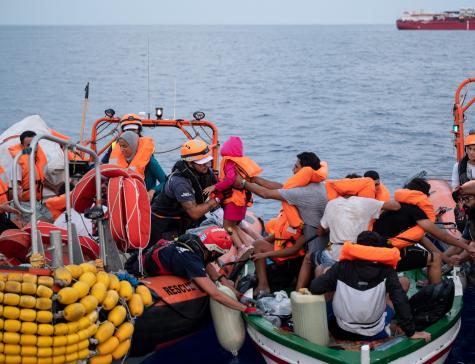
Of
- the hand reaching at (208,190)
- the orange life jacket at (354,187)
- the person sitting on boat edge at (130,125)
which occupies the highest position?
the person sitting on boat edge at (130,125)

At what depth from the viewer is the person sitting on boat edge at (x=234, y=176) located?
26.2 ft

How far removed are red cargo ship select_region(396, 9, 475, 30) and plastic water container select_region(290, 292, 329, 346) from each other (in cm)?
10362

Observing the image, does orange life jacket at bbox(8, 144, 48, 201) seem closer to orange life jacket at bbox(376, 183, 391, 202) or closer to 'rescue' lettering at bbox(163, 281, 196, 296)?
'rescue' lettering at bbox(163, 281, 196, 296)

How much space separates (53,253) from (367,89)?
3506 centimetres

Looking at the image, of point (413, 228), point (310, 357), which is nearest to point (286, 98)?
point (413, 228)

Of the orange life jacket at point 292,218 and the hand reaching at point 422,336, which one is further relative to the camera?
the orange life jacket at point 292,218

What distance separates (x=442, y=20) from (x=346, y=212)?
105 metres

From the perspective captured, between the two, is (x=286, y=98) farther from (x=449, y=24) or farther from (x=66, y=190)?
(x=449, y=24)

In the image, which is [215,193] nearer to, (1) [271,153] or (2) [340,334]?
(2) [340,334]

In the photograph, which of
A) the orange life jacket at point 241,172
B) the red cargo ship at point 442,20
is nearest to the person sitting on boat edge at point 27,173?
the orange life jacket at point 241,172

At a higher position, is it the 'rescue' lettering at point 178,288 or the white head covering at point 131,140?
the white head covering at point 131,140

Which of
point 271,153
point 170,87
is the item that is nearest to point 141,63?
point 170,87

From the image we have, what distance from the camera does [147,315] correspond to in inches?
281

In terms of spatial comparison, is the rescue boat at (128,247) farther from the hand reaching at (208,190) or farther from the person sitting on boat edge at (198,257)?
the hand reaching at (208,190)
